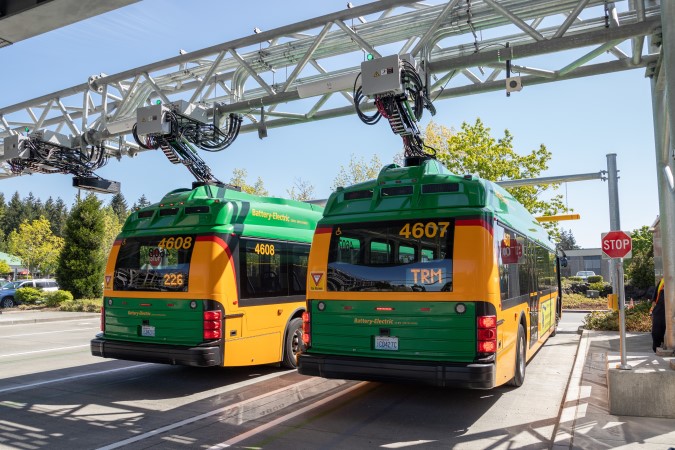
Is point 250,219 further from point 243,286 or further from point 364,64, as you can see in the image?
point 364,64

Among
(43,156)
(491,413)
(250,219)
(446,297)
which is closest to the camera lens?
(446,297)

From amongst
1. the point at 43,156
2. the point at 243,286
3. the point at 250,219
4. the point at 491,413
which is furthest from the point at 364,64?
the point at 43,156

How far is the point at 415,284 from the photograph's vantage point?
666cm

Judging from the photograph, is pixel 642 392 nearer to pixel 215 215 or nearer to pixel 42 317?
pixel 215 215

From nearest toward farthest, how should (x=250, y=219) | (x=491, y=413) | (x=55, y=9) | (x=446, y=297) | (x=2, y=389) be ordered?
(x=55, y=9)
(x=446, y=297)
(x=491, y=413)
(x=2, y=389)
(x=250, y=219)

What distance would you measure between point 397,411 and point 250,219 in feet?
13.3

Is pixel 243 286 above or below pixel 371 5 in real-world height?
below

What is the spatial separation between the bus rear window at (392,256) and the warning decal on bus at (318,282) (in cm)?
11

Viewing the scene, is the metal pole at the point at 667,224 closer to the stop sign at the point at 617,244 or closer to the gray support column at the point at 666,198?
the gray support column at the point at 666,198

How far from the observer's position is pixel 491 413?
23.0ft

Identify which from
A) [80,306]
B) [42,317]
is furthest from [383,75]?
[80,306]

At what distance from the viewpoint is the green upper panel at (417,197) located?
6754mm

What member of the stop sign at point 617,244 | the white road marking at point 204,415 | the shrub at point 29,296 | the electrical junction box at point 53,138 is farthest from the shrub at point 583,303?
the shrub at point 29,296

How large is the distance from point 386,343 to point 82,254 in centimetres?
2555
